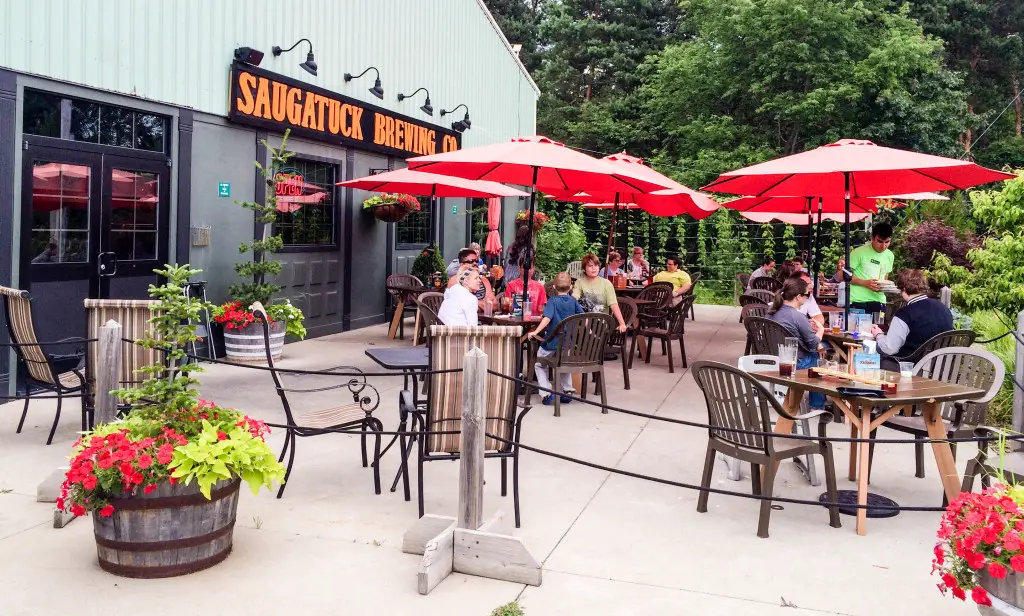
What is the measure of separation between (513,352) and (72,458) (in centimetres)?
214

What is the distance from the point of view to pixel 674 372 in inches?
397

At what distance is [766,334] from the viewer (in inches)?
277

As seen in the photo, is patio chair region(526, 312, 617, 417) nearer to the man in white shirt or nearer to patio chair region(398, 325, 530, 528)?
the man in white shirt

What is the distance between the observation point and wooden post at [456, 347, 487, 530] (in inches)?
165

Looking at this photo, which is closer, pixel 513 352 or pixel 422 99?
pixel 513 352

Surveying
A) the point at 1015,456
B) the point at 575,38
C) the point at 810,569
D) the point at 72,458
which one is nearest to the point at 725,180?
the point at 1015,456

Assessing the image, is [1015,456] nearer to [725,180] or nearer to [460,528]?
[460,528]

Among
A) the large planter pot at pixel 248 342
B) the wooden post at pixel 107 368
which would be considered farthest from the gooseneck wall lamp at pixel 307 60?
the wooden post at pixel 107 368

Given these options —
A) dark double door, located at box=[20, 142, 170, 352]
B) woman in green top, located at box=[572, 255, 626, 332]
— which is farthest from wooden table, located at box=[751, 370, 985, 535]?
dark double door, located at box=[20, 142, 170, 352]

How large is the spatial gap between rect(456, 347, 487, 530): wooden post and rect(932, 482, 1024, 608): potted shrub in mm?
1964

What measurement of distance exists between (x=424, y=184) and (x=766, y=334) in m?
5.57

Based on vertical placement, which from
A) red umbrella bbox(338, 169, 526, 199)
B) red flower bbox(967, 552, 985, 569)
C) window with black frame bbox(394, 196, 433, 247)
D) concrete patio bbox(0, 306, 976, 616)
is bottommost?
concrete patio bbox(0, 306, 976, 616)

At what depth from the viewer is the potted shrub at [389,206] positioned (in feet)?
41.8

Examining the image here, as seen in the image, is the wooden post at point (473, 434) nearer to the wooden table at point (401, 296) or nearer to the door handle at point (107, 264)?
the door handle at point (107, 264)
